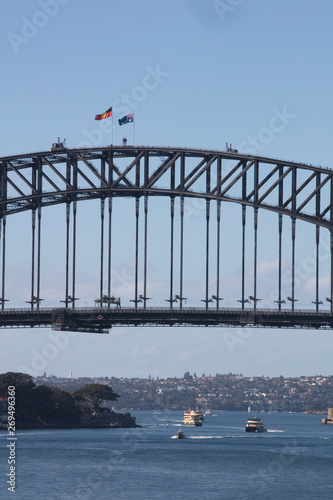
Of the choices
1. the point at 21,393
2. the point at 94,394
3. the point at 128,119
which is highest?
the point at 128,119

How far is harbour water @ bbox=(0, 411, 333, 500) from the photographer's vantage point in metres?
74.8

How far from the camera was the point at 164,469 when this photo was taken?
89.1 metres

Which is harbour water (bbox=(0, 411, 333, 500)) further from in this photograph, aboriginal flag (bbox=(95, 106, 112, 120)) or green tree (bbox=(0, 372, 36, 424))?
aboriginal flag (bbox=(95, 106, 112, 120))

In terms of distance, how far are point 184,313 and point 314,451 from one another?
2336cm

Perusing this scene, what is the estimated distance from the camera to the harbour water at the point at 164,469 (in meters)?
74.8

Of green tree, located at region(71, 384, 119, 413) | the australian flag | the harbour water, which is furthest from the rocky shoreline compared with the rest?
the australian flag

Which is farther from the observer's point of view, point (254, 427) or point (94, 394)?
point (94, 394)

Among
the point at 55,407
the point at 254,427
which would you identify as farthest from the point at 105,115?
the point at 254,427

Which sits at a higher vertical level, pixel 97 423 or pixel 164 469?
pixel 97 423

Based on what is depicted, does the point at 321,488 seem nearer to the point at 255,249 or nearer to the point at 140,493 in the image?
the point at 140,493

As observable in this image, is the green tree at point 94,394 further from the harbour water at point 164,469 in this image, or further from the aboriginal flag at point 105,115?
the aboriginal flag at point 105,115

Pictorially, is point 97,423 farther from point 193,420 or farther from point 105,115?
point 105,115

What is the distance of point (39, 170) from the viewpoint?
107625 mm

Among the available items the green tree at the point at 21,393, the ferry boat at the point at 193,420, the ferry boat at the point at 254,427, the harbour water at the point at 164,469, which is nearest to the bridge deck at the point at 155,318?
the harbour water at the point at 164,469
